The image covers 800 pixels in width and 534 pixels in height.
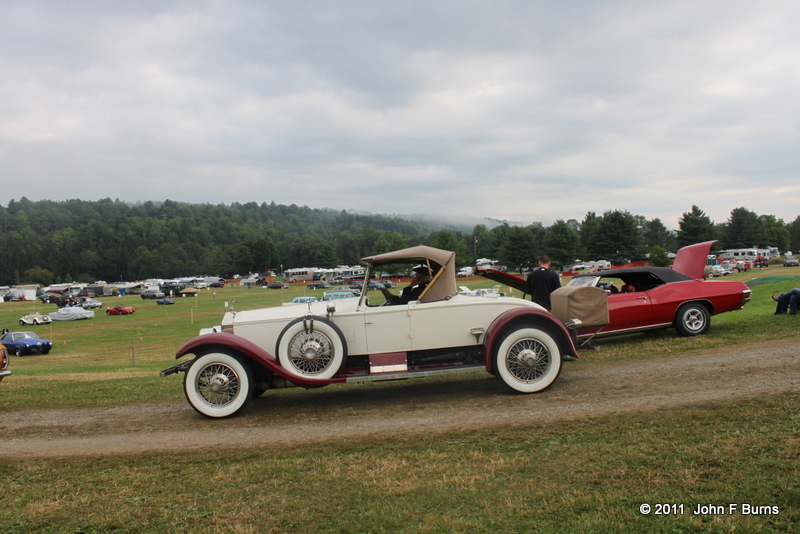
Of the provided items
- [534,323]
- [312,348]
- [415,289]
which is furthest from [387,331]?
[534,323]

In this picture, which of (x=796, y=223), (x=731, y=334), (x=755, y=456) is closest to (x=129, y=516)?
(x=755, y=456)

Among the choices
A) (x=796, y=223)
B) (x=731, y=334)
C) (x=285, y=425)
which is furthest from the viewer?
(x=796, y=223)

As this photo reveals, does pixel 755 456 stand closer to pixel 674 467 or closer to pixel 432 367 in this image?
pixel 674 467

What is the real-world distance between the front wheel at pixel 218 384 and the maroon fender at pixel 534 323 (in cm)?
322

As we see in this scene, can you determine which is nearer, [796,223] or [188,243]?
[796,223]

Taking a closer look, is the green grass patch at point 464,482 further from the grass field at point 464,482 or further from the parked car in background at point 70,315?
the parked car in background at point 70,315

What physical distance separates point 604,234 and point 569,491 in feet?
277

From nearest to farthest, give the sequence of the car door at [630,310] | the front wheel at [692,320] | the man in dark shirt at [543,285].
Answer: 1. the man in dark shirt at [543,285]
2. the car door at [630,310]
3. the front wheel at [692,320]

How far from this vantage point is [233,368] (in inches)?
266

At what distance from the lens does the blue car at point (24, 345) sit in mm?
26402

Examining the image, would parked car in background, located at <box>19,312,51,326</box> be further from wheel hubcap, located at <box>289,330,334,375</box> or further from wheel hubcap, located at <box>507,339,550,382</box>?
wheel hubcap, located at <box>507,339,550,382</box>

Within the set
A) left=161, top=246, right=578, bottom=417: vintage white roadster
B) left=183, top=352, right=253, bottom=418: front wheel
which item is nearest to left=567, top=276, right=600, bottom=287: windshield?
left=161, top=246, right=578, bottom=417: vintage white roadster

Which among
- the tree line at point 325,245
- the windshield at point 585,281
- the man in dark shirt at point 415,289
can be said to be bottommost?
the windshield at point 585,281

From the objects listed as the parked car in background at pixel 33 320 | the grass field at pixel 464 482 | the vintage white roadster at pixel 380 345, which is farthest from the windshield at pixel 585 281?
the parked car in background at pixel 33 320
